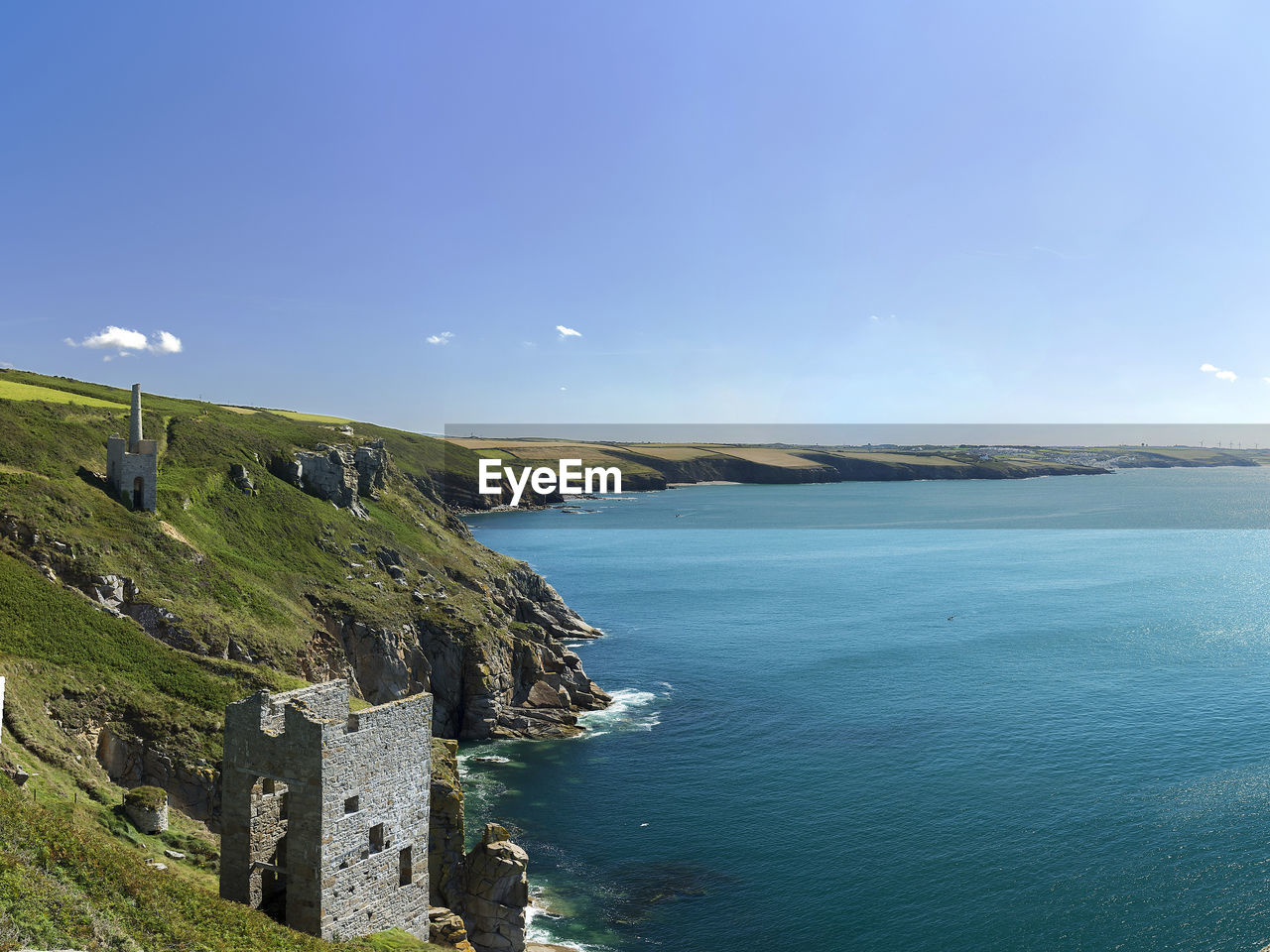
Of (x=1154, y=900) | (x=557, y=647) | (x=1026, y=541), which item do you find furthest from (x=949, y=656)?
(x=1026, y=541)

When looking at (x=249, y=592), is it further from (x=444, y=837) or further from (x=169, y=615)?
(x=444, y=837)

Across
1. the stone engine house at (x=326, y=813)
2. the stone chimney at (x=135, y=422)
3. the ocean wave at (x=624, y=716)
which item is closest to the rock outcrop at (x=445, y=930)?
the stone engine house at (x=326, y=813)

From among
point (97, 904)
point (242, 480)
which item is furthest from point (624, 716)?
point (97, 904)

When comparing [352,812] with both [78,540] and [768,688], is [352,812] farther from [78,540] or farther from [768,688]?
[768,688]

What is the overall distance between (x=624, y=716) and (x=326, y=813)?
54.0m

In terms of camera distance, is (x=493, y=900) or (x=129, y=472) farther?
(x=129, y=472)

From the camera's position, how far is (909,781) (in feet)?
195

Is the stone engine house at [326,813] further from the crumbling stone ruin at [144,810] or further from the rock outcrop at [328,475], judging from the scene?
the rock outcrop at [328,475]

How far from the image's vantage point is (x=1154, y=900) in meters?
43.6

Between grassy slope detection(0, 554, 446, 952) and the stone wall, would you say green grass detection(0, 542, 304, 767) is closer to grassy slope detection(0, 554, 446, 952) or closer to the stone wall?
grassy slope detection(0, 554, 446, 952)

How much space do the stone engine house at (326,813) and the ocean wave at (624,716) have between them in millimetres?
46162

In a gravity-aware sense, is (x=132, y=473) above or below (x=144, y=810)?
above

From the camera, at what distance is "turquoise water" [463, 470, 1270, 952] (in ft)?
142

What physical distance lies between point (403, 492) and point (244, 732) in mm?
87268
